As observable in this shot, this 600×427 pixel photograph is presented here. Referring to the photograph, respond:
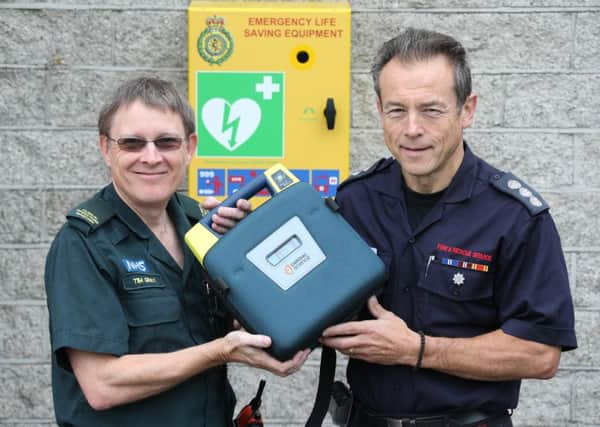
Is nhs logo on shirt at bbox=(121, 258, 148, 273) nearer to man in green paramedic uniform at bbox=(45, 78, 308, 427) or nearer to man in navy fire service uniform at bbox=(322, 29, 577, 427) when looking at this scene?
man in green paramedic uniform at bbox=(45, 78, 308, 427)

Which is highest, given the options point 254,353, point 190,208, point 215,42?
point 215,42

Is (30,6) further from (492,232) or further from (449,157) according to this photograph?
(492,232)

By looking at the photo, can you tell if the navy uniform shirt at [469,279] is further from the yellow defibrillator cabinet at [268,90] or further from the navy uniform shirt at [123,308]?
the yellow defibrillator cabinet at [268,90]

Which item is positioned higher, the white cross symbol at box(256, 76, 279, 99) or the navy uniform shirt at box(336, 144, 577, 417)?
the white cross symbol at box(256, 76, 279, 99)

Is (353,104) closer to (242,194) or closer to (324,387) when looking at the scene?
(242,194)

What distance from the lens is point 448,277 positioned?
1621 millimetres

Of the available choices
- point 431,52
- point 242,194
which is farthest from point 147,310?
point 431,52

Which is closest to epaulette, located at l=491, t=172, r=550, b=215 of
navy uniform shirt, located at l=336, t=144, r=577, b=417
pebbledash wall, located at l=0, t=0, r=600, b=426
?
navy uniform shirt, located at l=336, t=144, r=577, b=417

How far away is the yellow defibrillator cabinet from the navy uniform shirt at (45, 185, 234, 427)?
0.98 m

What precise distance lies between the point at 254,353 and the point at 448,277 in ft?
1.60

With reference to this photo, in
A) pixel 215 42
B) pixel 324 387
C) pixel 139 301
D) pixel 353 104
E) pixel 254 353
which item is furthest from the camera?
pixel 353 104

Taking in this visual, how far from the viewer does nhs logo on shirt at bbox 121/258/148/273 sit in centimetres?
158

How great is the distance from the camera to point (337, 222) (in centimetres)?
152

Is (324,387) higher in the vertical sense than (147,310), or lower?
lower
